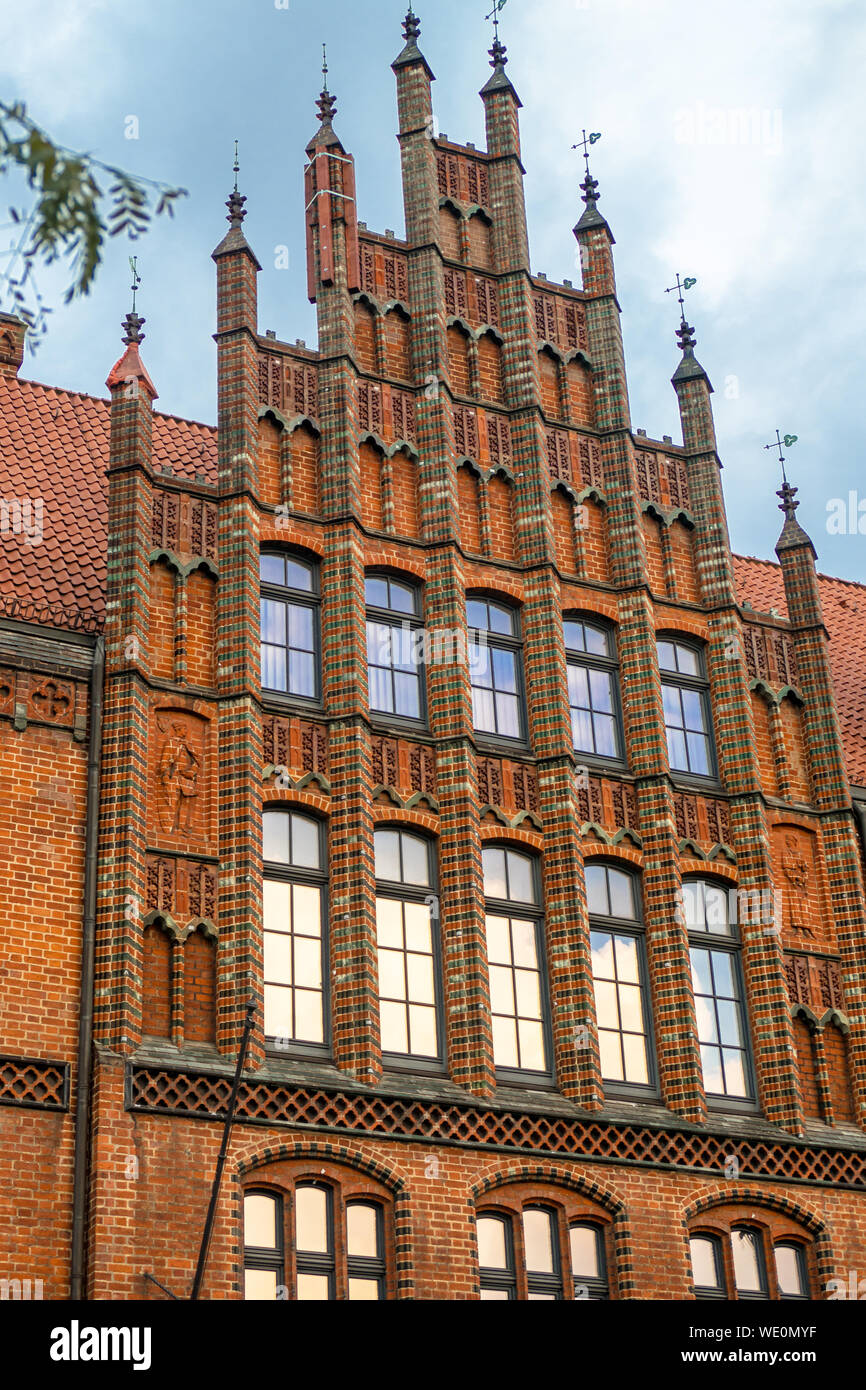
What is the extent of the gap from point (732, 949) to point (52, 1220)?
8385 millimetres

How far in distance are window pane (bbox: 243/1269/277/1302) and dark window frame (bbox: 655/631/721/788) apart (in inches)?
300

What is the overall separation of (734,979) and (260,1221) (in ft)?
20.9

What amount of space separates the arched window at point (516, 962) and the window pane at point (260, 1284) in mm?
3353

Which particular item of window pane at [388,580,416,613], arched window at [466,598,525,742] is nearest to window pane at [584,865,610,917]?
arched window at [466,598,525,742]

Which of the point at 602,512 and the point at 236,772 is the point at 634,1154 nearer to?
the point at 236,772

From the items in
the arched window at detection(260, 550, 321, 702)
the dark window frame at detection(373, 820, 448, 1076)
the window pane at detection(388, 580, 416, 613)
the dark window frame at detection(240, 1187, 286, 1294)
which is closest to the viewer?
the dark window frame at detection(240, 1187, 286, 1294)

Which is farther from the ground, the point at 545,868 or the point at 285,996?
the point at 545,868

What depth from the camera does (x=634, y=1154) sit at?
2047cm

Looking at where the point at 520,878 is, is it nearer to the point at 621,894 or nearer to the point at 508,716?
the point at 621,894

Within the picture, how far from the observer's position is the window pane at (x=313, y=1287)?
18359mm

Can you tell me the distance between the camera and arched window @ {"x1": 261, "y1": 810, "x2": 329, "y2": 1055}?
19594 millimetres

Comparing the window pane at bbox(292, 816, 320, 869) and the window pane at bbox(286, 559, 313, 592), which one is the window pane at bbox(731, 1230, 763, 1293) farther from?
the window pane at bbox(286, 559, 313, 592)

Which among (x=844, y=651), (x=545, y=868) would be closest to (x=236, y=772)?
(x=545, y=868)

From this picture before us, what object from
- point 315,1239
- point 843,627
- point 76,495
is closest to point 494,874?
point 315,1239
